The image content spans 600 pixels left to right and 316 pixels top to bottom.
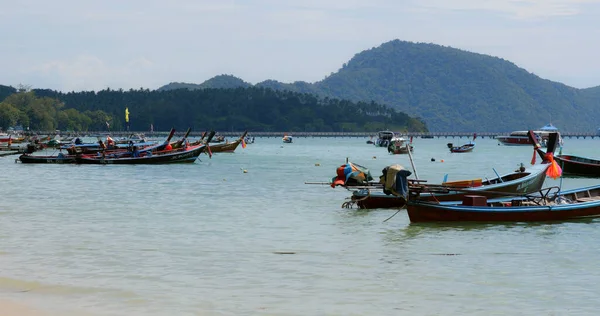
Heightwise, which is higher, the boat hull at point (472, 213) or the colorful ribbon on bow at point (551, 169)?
the colorful ribbon on bow at point (551, 169)

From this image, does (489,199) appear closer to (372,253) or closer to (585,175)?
(372,253)

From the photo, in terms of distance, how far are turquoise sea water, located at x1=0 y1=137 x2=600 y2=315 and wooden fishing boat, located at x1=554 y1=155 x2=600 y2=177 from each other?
106 ft

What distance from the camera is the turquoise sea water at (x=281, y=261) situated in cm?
2138

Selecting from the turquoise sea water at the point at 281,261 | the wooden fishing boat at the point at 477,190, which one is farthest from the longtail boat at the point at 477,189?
the turquoise sea water at the point at 281,261

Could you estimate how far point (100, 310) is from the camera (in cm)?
2022

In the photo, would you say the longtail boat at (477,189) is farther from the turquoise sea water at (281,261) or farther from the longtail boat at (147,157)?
the longtail boat at (147,157)

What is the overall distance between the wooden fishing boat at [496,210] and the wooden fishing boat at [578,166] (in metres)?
35.6

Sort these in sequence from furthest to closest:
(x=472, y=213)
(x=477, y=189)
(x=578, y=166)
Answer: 1. (x=578, y=166)
2. (x=477, y=189)
3. (x=472, y=213)

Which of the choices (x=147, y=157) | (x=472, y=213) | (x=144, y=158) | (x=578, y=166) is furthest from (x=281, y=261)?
(x=147, y=157)

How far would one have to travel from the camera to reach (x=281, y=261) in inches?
1094

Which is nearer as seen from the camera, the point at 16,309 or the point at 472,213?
the point at 16,309

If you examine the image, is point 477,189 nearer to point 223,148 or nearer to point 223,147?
point 223,147

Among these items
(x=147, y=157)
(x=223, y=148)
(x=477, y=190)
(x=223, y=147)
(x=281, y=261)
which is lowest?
(x=281, y=261)

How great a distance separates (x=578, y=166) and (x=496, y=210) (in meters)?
40.5
